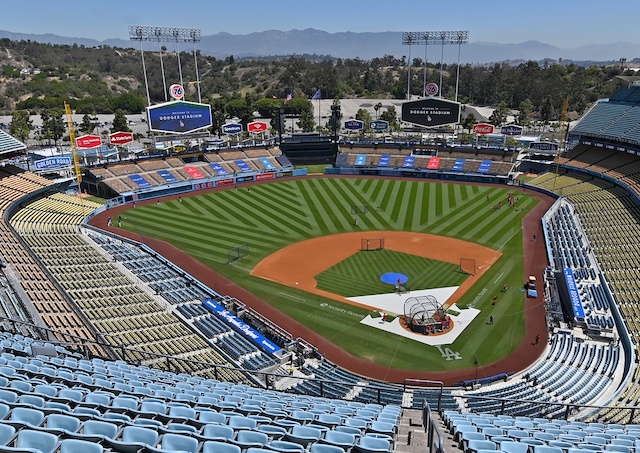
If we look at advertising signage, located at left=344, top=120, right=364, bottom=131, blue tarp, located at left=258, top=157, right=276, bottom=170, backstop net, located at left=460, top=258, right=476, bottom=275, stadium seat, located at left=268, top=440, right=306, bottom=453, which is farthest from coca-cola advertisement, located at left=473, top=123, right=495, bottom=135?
stadium seat, located at left=268, top=440, right=306, bottom=453

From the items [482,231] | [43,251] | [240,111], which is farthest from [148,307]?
[240,111]

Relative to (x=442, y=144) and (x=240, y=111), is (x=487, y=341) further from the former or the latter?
(x=240, y=111)

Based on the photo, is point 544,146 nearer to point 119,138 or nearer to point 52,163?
point 119,138

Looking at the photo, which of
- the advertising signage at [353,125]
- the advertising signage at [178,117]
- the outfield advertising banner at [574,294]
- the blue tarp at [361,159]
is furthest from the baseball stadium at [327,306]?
the advertising signage at [353,125]

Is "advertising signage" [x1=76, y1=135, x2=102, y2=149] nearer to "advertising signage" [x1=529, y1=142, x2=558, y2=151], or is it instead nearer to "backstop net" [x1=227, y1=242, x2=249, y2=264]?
"backstop net" [x1=227, y1=242, x2=249, y2=264]

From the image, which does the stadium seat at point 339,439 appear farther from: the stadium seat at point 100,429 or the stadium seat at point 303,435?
the stadium seat at point 100,429

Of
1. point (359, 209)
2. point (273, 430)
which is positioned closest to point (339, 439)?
point (273, 430)

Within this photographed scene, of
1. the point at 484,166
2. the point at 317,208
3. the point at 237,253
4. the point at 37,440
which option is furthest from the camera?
the point at 484,166
